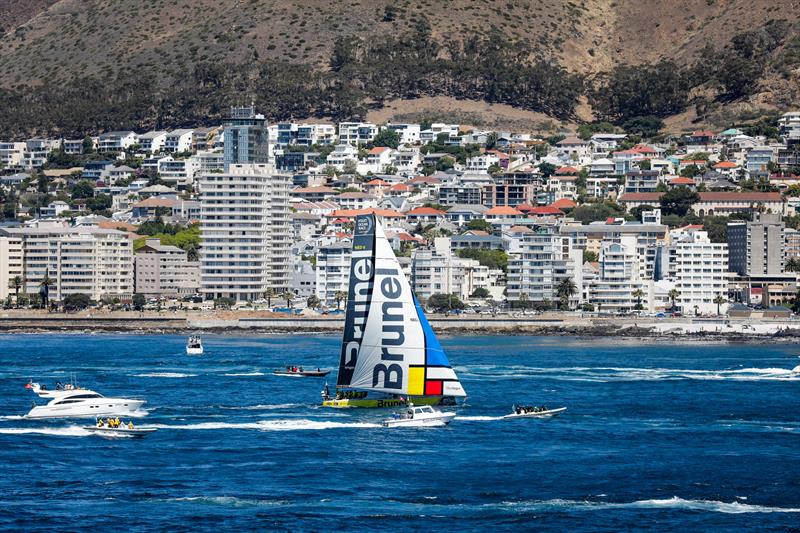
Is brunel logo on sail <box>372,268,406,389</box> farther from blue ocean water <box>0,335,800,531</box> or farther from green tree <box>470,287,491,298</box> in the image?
green tree <box>470,287,491,298</box>

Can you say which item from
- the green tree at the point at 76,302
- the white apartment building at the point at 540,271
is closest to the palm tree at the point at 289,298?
the green tree at the point at 76,302

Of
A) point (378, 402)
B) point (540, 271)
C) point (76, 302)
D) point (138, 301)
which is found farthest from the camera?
point (138, 301)

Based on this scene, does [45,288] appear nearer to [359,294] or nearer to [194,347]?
[194,347]

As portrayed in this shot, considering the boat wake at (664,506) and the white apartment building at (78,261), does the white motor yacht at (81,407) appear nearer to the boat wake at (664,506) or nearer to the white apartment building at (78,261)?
the boat wake at (664,506)

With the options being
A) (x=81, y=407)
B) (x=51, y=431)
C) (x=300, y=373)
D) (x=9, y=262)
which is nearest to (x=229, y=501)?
(x=51, y=431)

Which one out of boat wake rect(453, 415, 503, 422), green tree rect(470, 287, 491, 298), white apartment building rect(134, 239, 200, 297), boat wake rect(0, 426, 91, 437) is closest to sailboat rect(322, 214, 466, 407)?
boat wake rect(453, 415, 503, 422)

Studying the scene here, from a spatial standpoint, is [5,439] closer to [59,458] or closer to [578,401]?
[59,458]

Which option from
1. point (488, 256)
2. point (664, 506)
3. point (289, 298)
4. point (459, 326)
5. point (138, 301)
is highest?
point (488, 256)
